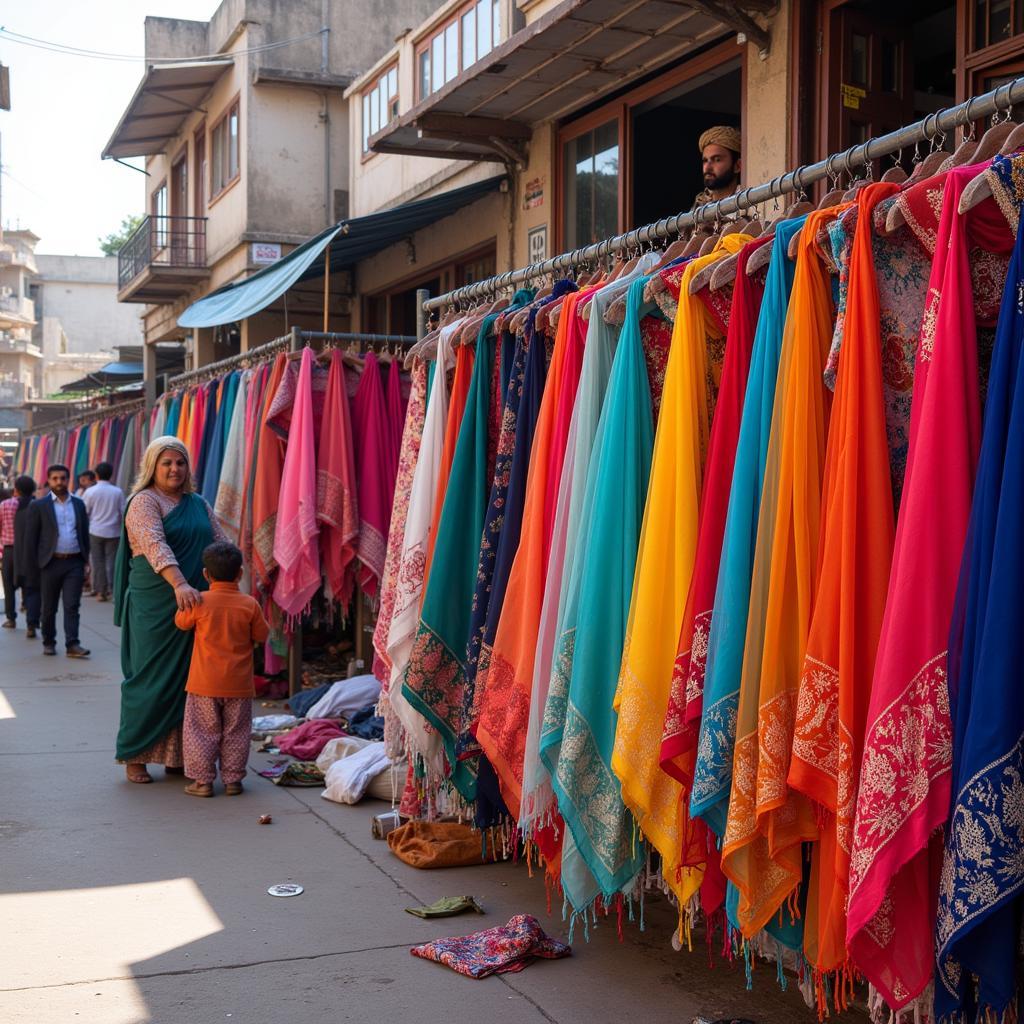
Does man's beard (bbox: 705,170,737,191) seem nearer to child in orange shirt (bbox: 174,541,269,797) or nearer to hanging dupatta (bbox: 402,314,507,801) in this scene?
hanging dupatta (bbox: 402,314,507,801)

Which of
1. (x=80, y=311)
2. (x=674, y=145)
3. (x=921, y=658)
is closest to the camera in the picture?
(x=921, y=658)

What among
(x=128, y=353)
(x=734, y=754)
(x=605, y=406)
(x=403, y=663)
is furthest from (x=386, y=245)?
(x=128, y=353)

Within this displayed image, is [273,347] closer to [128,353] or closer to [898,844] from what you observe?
[898,844]

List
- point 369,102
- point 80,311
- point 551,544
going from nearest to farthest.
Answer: point 551,544
point 369,102
point 80,311

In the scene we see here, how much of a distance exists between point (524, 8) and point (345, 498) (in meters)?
4.20

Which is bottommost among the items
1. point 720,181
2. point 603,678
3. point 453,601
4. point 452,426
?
point 603,678

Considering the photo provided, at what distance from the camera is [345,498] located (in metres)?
7.41

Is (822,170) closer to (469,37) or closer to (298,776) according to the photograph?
(298,776)

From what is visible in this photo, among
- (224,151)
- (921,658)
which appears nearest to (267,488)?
(921,658)

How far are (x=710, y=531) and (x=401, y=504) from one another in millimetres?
2125

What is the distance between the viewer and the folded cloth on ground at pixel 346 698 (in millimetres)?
7383

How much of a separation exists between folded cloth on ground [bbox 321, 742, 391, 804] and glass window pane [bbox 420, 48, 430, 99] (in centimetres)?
738

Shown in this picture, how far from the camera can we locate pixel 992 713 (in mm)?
2240

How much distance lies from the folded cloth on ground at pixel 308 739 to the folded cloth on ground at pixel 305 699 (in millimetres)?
445
